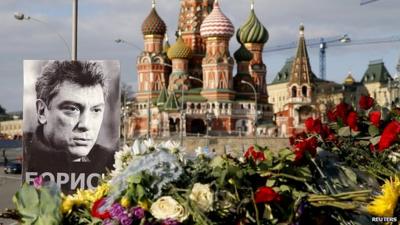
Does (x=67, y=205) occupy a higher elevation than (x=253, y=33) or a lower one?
lower

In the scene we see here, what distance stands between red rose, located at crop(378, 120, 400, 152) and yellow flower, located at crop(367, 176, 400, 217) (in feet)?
3.32

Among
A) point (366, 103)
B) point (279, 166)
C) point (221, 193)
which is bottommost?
point (221, 193)

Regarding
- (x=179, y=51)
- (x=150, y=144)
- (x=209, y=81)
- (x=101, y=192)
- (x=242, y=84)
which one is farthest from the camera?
(x=242, y=84)

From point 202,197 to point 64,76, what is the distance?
3.66 m

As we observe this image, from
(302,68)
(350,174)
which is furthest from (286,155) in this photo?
(302,68)

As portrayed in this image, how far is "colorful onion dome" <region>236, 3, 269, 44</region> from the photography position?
278 ft

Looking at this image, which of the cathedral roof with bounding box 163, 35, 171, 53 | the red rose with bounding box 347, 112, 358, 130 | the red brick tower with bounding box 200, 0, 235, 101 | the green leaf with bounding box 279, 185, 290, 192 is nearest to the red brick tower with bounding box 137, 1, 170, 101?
the cathedral roof with bounding box 163, 35, 171, 53

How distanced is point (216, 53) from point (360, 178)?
7314 centimetres

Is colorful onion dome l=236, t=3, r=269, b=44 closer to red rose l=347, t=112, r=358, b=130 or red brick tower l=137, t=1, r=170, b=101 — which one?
red brick tower l=137, t=1, r=170, b=101

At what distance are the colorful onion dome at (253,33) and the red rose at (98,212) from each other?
80774mm

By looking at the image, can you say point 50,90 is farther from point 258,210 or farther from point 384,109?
point 258,210

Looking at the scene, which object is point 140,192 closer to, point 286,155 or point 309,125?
point 286,155

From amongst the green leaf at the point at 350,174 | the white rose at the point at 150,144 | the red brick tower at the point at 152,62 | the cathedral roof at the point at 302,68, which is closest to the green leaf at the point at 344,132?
the green leaf at the point at 350,174

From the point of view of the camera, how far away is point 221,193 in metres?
4.29
